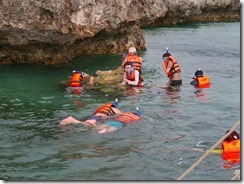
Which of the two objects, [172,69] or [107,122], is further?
[172,69]

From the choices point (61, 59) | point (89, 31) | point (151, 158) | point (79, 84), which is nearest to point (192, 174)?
point (151, 158)

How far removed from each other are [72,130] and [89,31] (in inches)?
367

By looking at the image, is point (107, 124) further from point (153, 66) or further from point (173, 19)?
point (173, 19)

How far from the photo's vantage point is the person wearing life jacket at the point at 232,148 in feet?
26.6

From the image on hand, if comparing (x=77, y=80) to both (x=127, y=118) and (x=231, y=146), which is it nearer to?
(x=127, y=118)

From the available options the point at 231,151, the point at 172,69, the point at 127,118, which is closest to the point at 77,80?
the point at 172,69

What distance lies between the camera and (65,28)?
1798cm

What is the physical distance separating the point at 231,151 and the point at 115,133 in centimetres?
312

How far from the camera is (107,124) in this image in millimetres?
10633

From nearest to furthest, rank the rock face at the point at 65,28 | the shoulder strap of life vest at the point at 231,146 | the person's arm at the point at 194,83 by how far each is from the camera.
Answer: the shoulder strap of life vest at the point at 231,146, the person's arm at the point at 194,83, the rock face at the point at 65,28

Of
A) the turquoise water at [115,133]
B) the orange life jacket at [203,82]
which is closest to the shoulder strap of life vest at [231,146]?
the turquoise water at [115,133]

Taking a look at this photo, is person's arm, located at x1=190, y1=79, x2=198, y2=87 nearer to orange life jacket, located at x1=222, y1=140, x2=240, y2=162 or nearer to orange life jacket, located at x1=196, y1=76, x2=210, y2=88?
orange life jacket, located at x1=196, y1=76, x2=210, y2=88

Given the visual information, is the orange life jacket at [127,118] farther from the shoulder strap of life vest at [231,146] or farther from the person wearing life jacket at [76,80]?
the person wearing life jacket at [76,80]

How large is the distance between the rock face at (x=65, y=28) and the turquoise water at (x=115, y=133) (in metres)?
1.72
